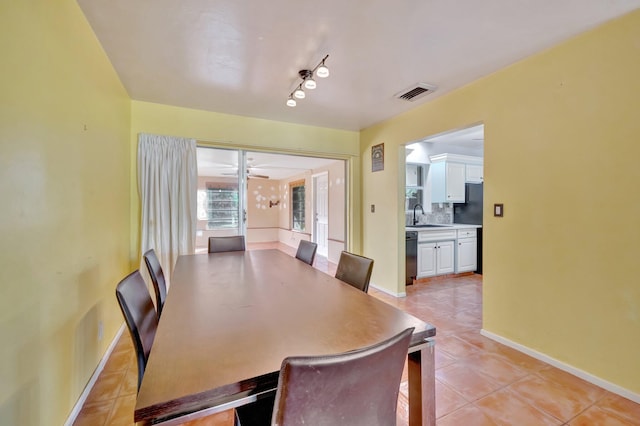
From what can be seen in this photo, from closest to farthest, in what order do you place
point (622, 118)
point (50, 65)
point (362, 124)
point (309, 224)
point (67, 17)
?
1. point (50, 65)
2. point (67, 17)
3. point (622, 118)
4. point (362, 124)
5. point (309, 224)

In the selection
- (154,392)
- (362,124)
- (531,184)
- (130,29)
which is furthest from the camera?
(362,124)

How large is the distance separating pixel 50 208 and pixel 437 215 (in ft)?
18.1

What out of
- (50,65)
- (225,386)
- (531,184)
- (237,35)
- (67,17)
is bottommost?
(225,386)

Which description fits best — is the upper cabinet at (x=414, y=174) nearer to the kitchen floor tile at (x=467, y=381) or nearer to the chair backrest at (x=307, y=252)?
the chair backrest at (x=307, y=252)

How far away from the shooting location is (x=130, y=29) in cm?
191

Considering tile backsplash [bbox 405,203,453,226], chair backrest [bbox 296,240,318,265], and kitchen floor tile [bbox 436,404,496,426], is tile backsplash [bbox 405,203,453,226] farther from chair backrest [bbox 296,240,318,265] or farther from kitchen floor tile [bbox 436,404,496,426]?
kitchen floor tile [bbox 436,404,496,426]

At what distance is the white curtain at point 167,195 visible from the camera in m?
3.20

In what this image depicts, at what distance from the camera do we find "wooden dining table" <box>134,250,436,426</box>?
74 cm

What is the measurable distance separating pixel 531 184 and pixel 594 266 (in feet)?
2.37

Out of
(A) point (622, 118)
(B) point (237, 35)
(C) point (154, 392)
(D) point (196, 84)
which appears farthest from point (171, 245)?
(A) point (622, 118)

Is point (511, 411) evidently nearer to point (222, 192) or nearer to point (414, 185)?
Result: point (222, 192)

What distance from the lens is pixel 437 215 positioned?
548 centimetres

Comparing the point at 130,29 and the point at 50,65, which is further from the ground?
the point at 130,29

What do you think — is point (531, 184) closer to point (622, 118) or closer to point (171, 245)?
point (622, 118)
